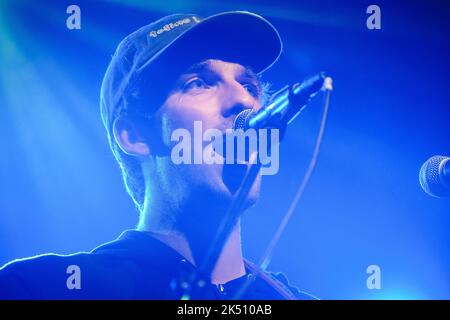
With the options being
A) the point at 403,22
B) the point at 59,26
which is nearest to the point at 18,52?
the point at 59,26

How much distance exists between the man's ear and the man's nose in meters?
0.29

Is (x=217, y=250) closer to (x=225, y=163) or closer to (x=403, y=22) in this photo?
(x=225, y=163)

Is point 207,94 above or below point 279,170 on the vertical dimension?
above

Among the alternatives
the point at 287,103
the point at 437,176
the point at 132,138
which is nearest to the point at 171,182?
the point at 132,138

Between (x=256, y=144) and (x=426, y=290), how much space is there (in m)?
0.95

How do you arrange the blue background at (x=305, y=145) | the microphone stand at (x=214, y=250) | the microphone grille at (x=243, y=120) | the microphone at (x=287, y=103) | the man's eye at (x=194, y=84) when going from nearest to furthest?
the microphone at (x=287, y=103) < the microphone grille at (x=243, y=120) < the microphone stand at (x=214, y=250) < the man's eye at (x=194, y=84) < the blue background at (x=305, y=145)

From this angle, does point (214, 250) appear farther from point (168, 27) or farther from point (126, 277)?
point (168, 27)

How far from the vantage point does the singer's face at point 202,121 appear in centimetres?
186

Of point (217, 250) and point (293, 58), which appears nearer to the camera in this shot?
point (217, 250)

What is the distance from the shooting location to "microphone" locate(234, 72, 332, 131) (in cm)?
120

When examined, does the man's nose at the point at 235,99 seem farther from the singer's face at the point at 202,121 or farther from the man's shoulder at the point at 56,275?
the man's shoulder at the point at 56,275

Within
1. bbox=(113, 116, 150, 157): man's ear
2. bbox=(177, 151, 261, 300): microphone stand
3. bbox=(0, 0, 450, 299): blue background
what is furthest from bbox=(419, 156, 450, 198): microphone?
bbox=(113, 116, 150, 157): man's ear

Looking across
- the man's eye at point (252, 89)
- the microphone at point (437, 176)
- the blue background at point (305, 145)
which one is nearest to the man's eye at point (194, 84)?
the man's eye at point (252, 89)

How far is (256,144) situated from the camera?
1589mm
